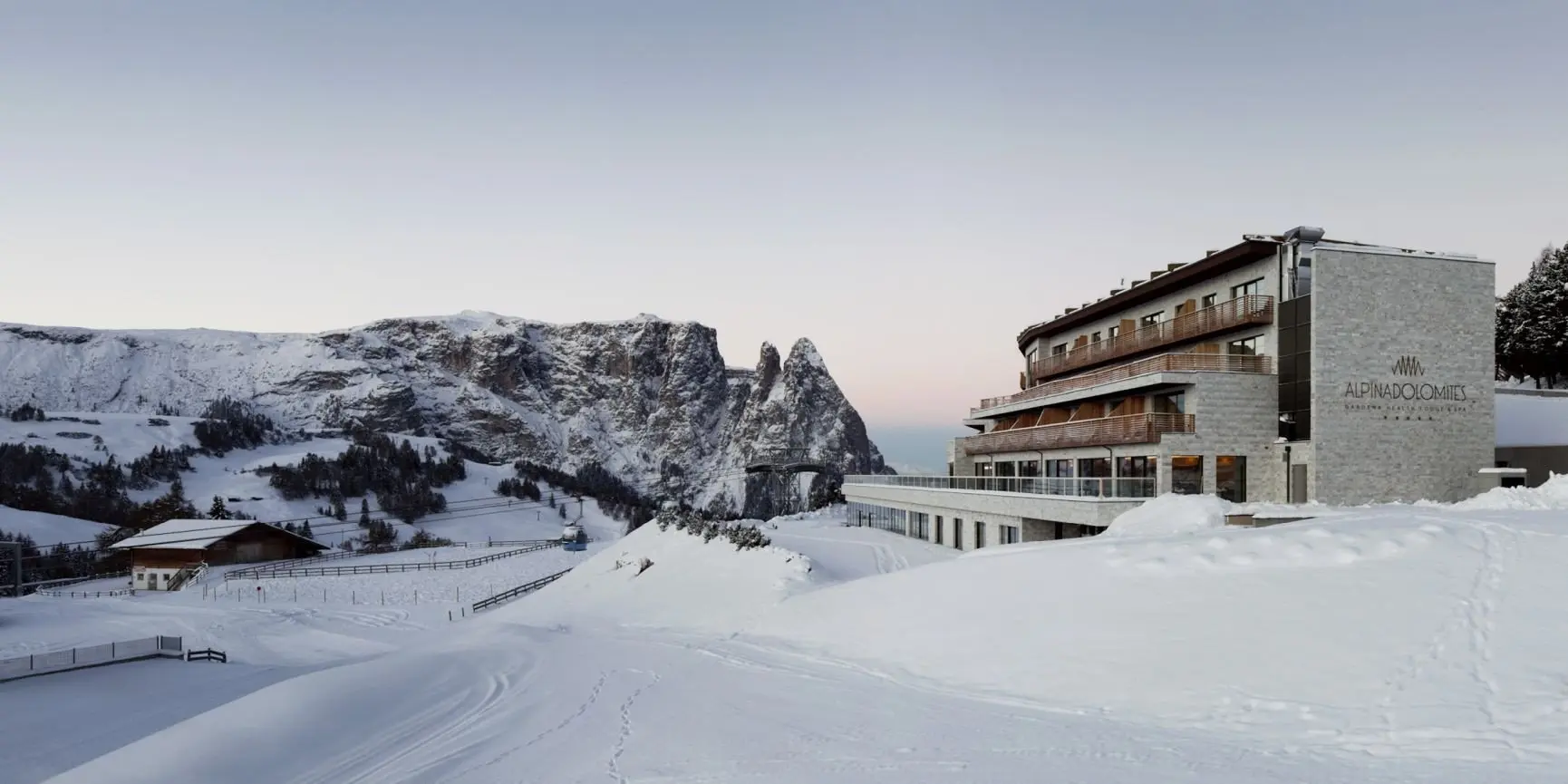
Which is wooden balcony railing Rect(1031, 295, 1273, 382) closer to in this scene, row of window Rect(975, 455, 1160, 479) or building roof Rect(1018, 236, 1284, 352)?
building roof Rect(1018, 236, 1284, 352)

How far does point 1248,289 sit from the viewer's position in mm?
34812

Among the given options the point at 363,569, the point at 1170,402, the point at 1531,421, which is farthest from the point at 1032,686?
the point at 363,569

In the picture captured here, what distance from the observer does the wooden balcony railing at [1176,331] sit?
3347 centimetres

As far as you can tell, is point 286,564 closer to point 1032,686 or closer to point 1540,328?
point 1032,686

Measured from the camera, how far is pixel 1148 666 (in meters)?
15.1

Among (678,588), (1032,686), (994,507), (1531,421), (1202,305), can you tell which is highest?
(1202,305)

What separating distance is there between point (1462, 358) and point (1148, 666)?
25.8m

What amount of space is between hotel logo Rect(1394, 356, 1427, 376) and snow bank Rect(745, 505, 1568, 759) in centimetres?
1233

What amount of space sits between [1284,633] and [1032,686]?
432 centimetres

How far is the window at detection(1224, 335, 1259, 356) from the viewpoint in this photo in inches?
1336

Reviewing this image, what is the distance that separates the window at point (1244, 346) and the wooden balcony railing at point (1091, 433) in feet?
16.4

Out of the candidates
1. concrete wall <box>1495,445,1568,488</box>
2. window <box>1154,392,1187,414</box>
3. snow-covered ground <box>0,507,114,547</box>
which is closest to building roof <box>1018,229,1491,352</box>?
window <box>1154,392,1187,414</box>

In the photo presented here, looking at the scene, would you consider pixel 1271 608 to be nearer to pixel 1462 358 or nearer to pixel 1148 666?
pixel 1148 666

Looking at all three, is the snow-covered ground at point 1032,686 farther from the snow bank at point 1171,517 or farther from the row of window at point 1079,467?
the row of window at point 1079,467
